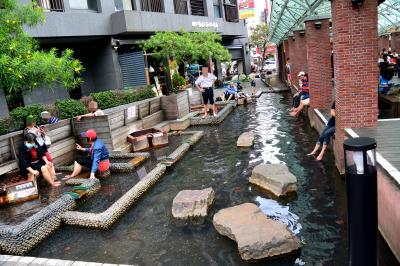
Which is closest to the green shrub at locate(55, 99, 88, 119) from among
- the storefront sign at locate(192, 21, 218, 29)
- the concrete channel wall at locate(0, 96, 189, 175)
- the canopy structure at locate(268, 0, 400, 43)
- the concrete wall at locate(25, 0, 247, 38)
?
the concrete channel wall at locate(0, 96, 189, 175)

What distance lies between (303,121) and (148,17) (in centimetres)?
1010

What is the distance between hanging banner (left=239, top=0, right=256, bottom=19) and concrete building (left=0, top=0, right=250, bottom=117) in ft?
36.5

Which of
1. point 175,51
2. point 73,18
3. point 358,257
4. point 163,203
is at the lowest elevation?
point 163,203

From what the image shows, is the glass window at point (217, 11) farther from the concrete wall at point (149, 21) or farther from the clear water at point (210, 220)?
the clear water at point (210, 220)

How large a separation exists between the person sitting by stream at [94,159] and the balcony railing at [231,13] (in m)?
25.9

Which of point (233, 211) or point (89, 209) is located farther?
point (89, 209)

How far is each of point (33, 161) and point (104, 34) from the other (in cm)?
1091

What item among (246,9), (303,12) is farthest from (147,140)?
(246,9)

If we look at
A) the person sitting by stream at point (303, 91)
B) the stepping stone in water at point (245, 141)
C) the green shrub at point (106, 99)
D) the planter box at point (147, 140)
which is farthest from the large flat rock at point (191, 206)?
the person sitting by stream at point (303, 91)

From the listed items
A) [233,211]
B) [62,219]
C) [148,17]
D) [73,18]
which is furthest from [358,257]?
[148,17]

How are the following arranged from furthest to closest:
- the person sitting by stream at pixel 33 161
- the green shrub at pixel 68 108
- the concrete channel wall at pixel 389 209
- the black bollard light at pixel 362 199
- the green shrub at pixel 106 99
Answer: the green shrub at pixel 106 99, the green shrub at pixel 68 108, the person sitting by stream at pixel 33 161, the concrete channel wall at pixel 389 209, the black bollard light at pixel 362 199

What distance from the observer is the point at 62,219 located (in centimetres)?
666

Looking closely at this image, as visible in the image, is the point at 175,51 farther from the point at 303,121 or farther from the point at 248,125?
the point at 303,121

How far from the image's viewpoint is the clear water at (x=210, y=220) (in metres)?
5.20
